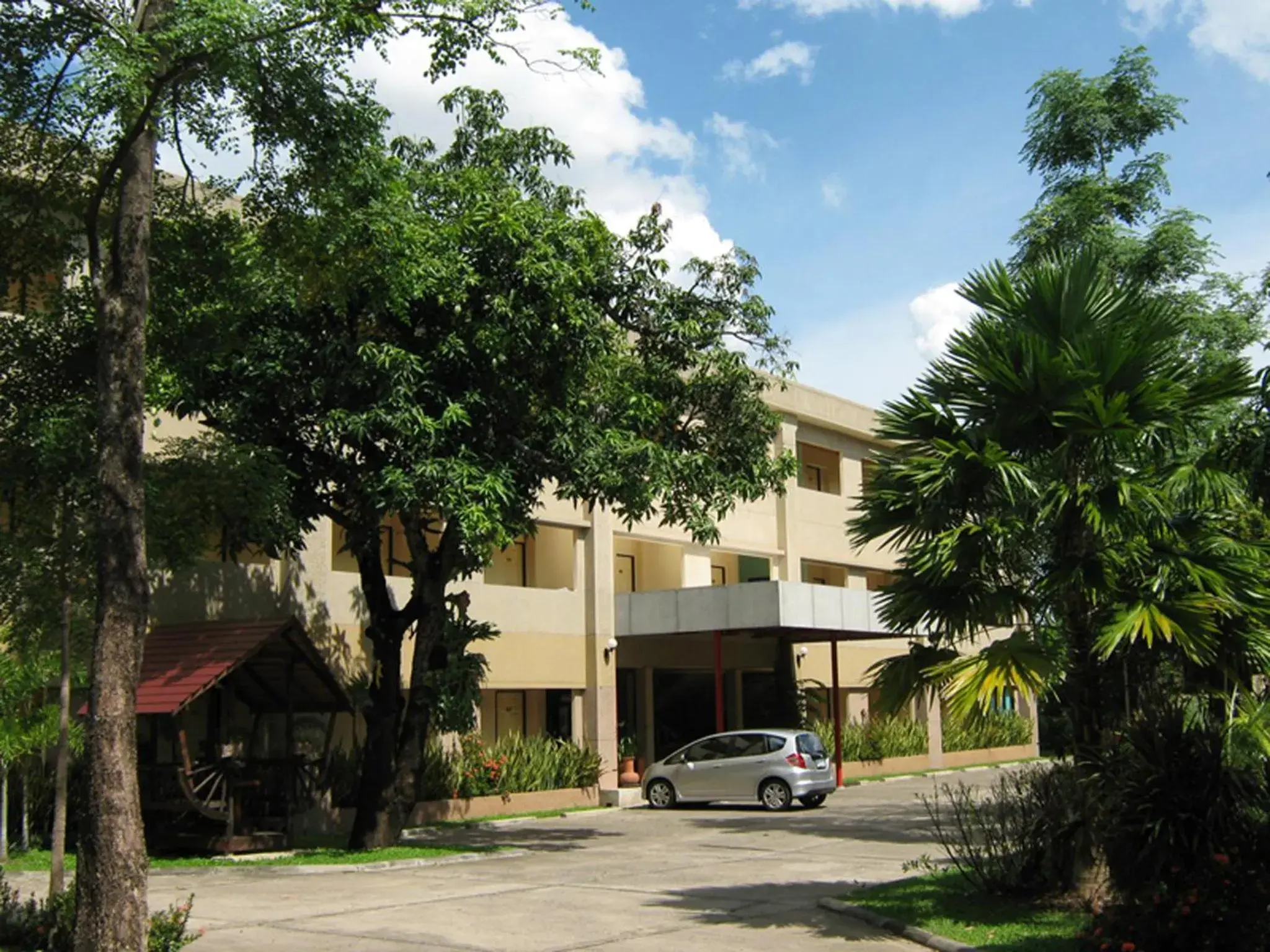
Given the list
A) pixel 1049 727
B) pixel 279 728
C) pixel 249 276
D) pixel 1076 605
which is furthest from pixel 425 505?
pixel 1049 727

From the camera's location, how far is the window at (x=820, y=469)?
41094mm

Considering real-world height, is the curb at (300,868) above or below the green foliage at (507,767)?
below

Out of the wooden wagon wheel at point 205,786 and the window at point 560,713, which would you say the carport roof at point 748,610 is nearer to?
the window at point 560,713

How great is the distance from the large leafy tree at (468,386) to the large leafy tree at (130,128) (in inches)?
96.6

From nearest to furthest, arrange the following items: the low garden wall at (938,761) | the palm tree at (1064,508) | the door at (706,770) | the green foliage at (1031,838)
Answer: the palm tree at (1064,508)
the green foliage at (1031,838)
the door at (706,770)
the low garden wall at (938,761)

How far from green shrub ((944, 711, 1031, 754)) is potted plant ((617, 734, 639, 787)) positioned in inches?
499

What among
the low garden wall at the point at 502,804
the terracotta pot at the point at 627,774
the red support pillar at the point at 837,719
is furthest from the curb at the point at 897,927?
the red support pillar at the point at 837,719

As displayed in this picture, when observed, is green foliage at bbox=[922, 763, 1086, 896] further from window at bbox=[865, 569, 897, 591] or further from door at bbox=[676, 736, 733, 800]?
window at bbox=[865, 569, 897, 591]

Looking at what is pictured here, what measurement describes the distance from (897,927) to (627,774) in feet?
62.6

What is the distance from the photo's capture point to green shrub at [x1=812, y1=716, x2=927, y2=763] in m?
38.4

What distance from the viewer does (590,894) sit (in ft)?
53.6

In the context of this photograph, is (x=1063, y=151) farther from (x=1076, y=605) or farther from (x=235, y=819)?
(x=235, y=819)

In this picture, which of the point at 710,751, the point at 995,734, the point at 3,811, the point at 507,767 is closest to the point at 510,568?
the point at 507,767

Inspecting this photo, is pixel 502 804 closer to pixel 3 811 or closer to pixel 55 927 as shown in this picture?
pixel 3 811
